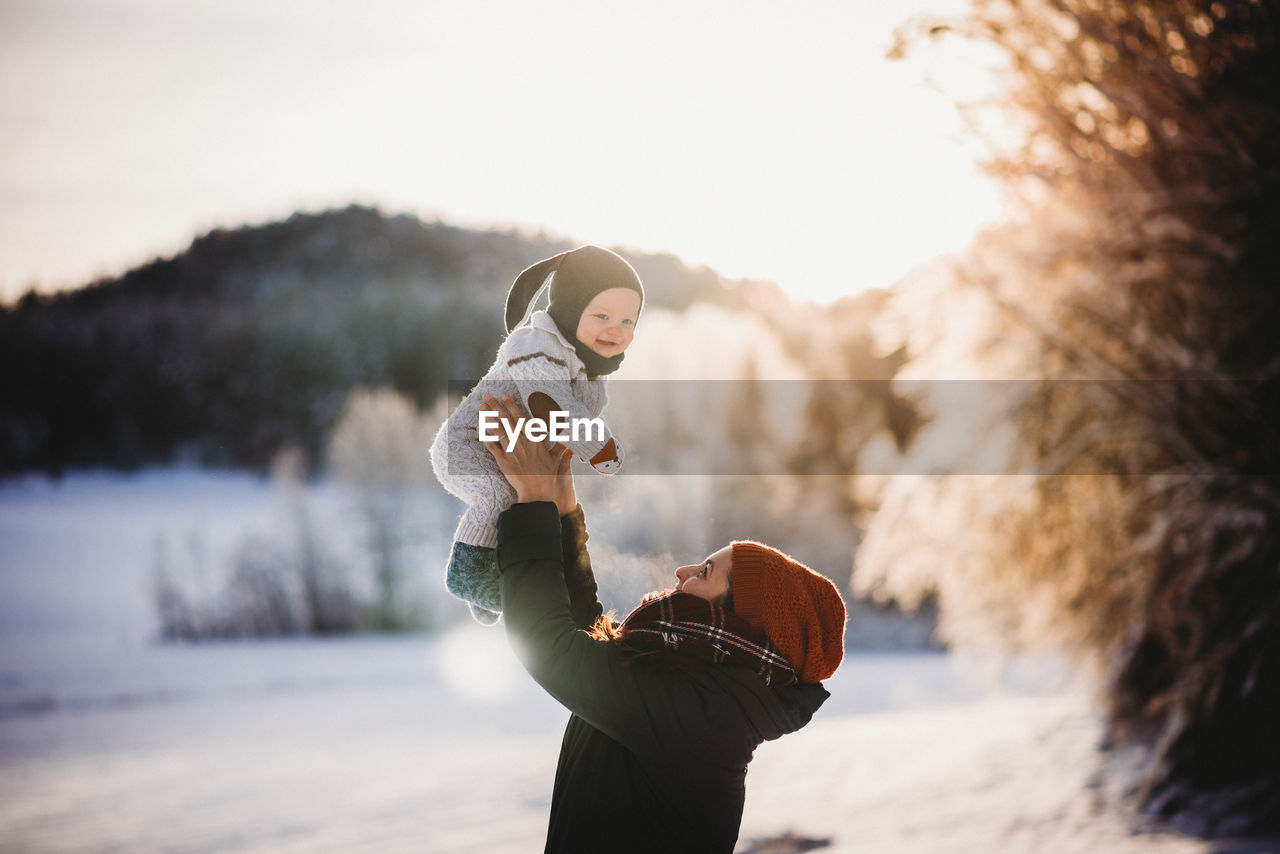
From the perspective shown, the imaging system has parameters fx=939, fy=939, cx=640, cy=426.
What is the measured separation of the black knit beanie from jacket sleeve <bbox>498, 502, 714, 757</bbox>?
9.6 inches

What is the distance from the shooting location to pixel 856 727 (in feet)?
27.0

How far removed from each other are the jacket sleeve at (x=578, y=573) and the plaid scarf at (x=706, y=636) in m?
0.10

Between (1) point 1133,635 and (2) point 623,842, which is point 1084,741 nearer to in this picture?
(1) point 1133,635

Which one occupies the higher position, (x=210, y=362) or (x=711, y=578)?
(x=210, y=362)

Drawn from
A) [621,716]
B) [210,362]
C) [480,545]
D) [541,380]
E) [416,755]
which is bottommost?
[416,755]

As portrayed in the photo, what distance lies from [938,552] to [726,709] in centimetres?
466

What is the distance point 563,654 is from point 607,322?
17.9 inches

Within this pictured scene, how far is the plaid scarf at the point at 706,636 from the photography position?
126cm

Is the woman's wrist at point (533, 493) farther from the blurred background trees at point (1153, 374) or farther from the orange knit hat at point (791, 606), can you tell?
the blurred background trees at point (1153, 374)

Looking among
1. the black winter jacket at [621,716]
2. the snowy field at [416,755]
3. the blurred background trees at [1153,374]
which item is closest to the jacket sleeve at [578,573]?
the black winter jacket at [621,716]

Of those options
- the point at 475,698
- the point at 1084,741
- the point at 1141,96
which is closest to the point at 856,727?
the point at 1084,741

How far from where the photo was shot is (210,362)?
3688 cm

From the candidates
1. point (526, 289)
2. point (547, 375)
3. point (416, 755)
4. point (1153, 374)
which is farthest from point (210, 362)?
point (547, 375)

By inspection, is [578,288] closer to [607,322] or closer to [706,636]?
[607,322]
